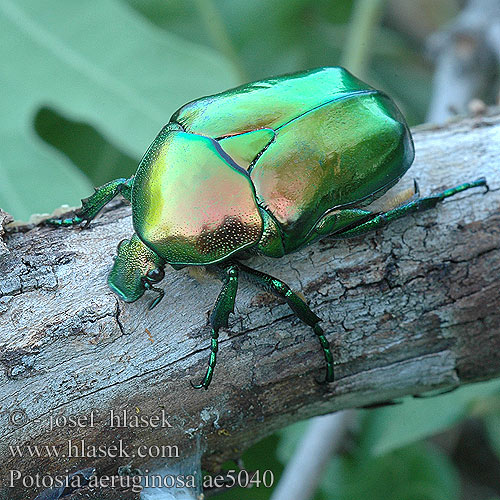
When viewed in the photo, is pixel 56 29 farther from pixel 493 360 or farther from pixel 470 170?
pixel 493 360

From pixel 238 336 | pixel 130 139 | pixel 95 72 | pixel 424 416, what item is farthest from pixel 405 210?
pixel 95 72

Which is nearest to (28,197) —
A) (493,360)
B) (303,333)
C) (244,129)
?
(244,129)

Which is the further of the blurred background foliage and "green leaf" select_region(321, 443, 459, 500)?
Result: "green leaf" select_region(321, 443, 459, 500)

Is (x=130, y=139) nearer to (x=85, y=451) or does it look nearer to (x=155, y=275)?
(x=155, y=275)

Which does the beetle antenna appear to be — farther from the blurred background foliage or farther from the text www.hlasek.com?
the blurred background foliage

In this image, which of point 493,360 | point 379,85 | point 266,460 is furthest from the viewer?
point 379,85

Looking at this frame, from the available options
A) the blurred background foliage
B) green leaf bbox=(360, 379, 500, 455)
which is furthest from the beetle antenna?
green leaf bbox=(360, 379, 500, 455)
